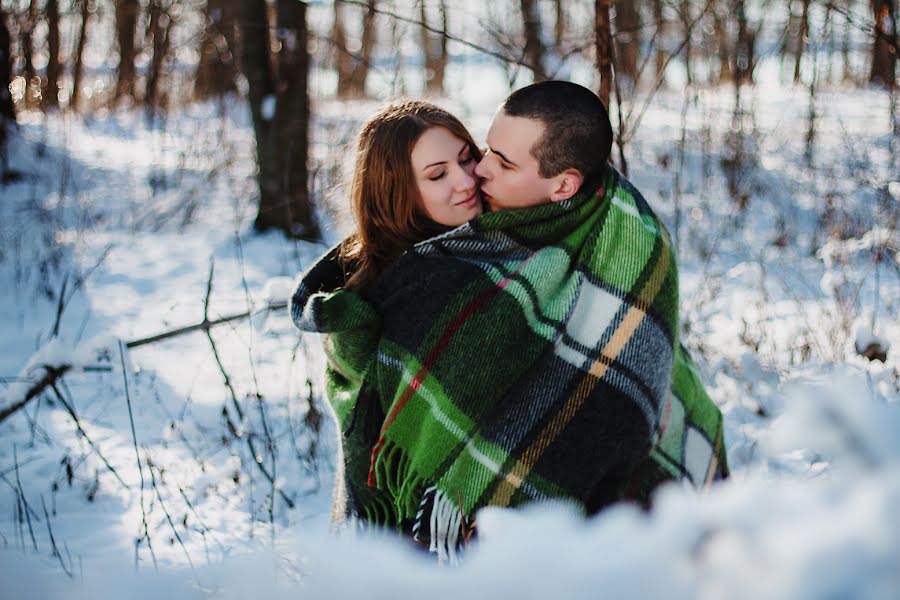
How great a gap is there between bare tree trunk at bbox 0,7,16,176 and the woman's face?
22.8 feet

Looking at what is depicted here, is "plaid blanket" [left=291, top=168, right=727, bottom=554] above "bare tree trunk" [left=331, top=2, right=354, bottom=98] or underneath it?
underneath

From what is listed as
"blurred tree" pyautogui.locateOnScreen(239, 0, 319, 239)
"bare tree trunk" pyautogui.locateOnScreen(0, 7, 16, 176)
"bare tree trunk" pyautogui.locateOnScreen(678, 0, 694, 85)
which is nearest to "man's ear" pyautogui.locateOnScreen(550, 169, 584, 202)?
"bare tree trunk" pyautogui.locateOnScreen(678, 0, 694, 85)

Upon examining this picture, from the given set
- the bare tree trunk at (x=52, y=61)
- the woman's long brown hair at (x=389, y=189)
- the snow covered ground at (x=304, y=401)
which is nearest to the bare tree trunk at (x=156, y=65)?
the snow covered ground at (x=304, y=401)

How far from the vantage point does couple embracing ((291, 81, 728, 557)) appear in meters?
1.70

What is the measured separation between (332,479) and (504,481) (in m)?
1.22

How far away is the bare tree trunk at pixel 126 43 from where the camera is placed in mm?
12703

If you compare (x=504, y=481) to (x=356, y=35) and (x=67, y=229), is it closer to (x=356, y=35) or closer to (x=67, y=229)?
(x=67, y=229)

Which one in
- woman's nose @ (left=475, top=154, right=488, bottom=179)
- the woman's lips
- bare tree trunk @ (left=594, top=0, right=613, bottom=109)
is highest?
bare tree trunk @ (left=594, top=0, right=613, bottom=109)

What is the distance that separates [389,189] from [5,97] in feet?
25.8

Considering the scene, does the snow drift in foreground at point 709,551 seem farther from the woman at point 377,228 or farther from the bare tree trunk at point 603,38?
the bare tree trunk at point 603,38

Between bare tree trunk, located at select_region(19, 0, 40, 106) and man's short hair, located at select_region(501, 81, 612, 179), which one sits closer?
man's short hair, located at select_region(501, 81, 612, 179)

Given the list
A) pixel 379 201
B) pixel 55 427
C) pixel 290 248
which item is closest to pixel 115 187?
pixel 290 248

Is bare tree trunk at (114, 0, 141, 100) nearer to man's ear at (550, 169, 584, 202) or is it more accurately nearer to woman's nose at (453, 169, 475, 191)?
woman's nose at (453, 169, 475, 191)

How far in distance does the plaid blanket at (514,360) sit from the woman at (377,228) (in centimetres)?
1
